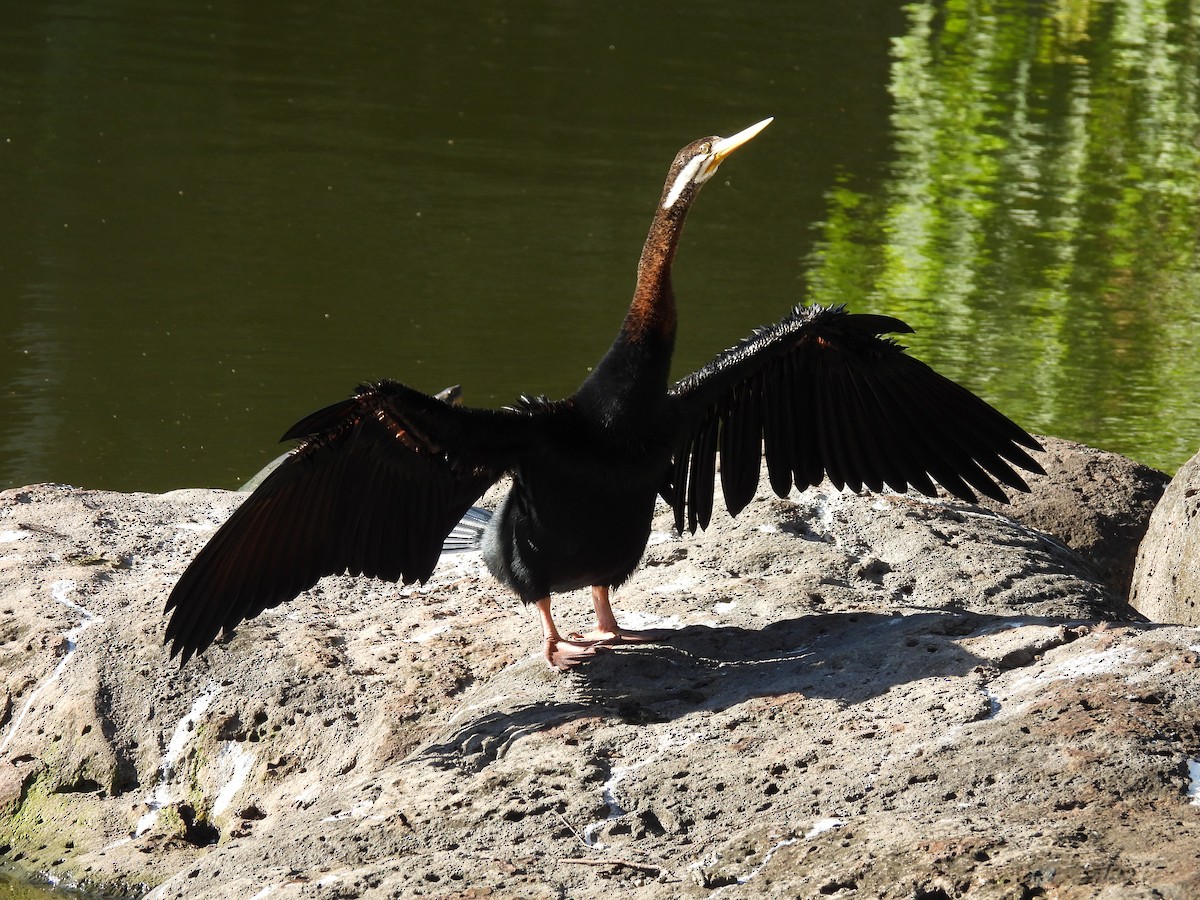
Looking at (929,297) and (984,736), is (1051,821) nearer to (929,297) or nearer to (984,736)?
(984,736)

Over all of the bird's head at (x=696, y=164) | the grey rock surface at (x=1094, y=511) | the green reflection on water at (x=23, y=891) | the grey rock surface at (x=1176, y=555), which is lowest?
the green reflection on water at (x=23, y=891)

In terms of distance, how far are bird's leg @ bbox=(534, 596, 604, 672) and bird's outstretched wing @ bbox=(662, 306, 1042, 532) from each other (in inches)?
25.1

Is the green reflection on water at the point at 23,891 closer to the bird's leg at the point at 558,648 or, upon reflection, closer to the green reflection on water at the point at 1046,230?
the bird's leg at the point at 558,648

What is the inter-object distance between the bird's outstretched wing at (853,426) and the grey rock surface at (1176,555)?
858 mm

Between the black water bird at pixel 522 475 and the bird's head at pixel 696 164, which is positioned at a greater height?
the bird's head at pixel 696 164

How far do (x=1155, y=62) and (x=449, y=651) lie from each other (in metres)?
18.2

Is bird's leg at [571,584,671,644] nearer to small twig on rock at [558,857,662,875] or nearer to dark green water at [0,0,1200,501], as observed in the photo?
small twig on rock at [558,857,662,875]

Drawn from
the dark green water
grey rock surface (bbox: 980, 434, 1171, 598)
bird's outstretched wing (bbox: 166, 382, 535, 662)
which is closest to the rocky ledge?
grey rock surface (bbox: 980, 434, 1171, 598)

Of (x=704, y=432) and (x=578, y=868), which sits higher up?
(x=704, y=432)

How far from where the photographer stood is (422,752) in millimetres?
4301

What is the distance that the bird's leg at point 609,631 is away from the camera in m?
4.71

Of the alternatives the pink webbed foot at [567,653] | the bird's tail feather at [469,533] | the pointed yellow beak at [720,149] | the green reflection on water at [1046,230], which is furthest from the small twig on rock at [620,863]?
the green reflection on water at [1046,230]

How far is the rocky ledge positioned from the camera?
3.41m

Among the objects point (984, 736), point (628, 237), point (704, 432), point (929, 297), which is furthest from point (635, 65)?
point (984, 736)
